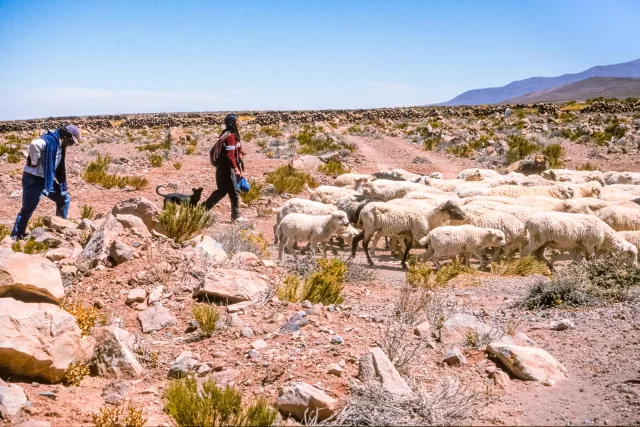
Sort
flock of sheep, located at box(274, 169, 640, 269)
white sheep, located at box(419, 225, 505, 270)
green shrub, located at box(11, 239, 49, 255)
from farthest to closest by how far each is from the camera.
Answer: white sheep, located at box(419, 225, 505, 270), flock of sheep, located at box(274, 169, 640, 269), green shrub, located at box(11, 239, 49, 255)

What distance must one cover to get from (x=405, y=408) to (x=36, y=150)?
695 centimetres

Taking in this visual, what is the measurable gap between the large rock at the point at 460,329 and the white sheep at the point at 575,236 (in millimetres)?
4472

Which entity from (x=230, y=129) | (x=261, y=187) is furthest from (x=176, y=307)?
(x=261, y=187)

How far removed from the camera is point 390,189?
13.6 metres

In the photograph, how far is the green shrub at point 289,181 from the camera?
644 inches

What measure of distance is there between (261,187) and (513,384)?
1259cm

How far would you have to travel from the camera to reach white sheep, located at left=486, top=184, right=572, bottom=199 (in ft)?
42.3

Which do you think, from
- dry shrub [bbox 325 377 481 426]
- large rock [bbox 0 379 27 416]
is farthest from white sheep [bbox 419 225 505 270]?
large rock [bbox 0 379 27 416]

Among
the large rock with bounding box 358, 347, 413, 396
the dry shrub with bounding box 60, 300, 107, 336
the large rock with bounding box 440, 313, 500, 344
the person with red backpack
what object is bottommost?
the large rock with bounding box 440, 313, 500, 344

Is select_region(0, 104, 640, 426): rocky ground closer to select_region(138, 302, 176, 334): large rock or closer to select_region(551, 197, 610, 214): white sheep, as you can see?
select_region(138, 302, 176, 334): large rock

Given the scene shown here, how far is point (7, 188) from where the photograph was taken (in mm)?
15477

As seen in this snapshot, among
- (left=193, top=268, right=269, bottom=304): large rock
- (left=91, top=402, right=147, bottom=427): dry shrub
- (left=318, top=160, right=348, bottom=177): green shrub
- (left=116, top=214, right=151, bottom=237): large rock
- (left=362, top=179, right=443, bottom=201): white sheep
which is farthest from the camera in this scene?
(left=318, top=160, right=348, bottom=177): green shrub

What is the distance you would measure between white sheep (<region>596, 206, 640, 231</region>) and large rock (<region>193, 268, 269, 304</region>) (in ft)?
23.9

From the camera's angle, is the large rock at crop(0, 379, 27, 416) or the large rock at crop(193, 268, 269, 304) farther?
the large rock at crop(193, 268, 269, 304)
